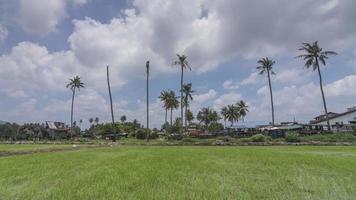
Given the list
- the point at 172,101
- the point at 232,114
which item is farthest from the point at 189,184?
the point at 232,114

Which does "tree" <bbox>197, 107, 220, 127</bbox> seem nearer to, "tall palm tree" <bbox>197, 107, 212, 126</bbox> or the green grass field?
"tall palm tree" <bbox>197, 107, 212, 126</bbox>

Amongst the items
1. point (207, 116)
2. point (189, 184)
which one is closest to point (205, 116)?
point (207, 116)

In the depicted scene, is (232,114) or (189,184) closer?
(189,184)

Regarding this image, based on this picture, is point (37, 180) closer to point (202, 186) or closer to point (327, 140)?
point (202, 186)

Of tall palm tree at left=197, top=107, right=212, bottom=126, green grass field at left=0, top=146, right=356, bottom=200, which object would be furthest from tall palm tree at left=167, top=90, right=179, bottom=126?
green grass field at left=0, top=146, right=356, bottom=200

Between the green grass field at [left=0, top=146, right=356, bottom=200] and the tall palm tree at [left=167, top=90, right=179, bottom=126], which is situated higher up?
the tall palm tree at [left=167, top=90, right=179, bottom=126]

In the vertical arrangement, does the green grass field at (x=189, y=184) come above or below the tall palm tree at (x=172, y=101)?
below

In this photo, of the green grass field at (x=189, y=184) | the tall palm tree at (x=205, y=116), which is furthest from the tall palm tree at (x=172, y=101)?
the green grass field at (x=189, y=184)

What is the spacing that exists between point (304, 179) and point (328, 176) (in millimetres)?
1254

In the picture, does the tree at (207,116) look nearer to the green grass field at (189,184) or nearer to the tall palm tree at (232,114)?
the tall palm tree at (232,114)

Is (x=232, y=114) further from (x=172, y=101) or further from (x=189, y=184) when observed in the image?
(x=189, y=184)

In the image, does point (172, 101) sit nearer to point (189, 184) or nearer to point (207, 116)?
point (207, 116)

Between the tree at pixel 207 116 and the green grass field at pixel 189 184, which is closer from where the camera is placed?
the green grass field at pixel 189 184

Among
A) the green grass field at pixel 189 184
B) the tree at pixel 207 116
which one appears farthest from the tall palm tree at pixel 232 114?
the green grass field at pixel 189 184
